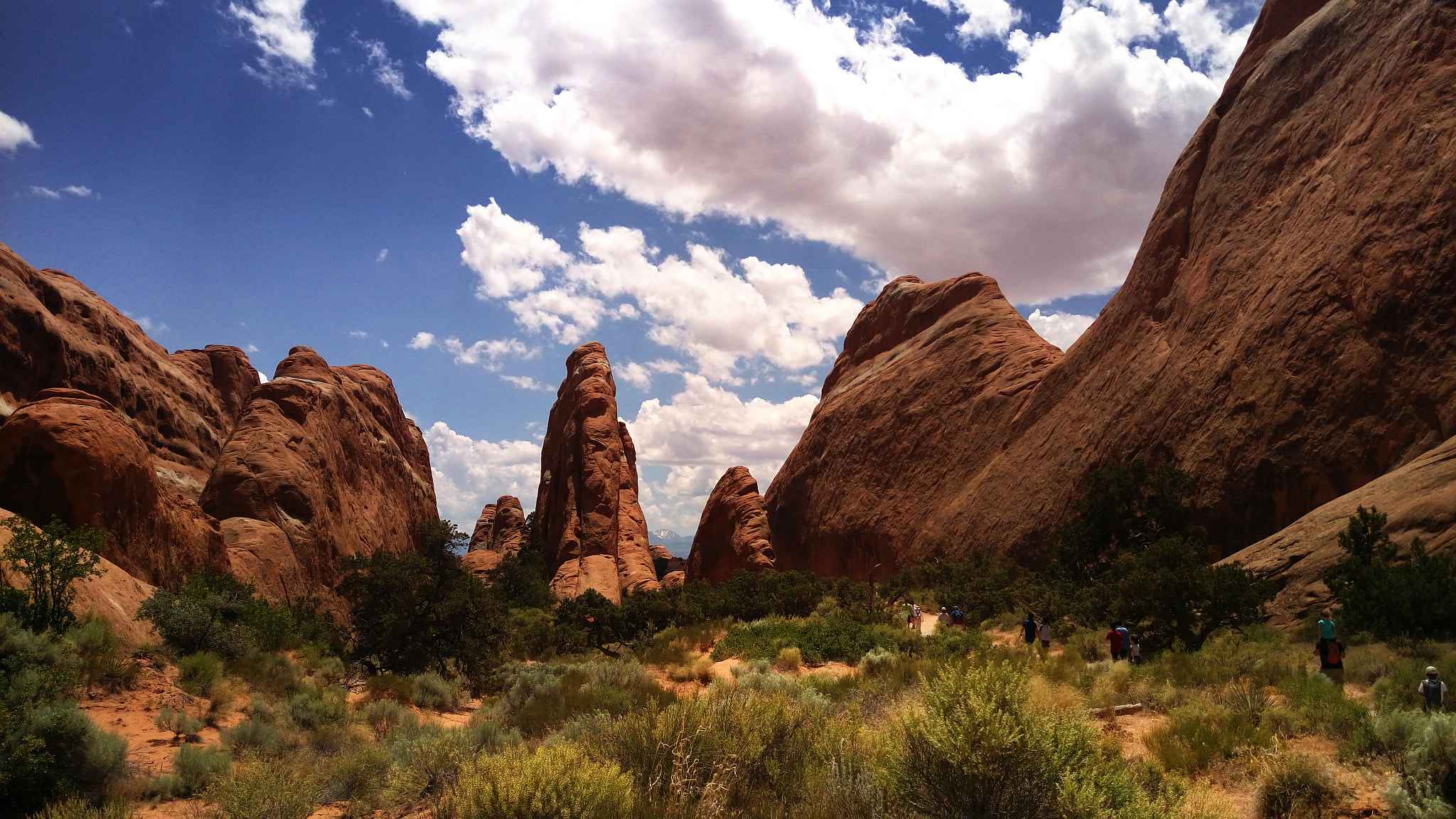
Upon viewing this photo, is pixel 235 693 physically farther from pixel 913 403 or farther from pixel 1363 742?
pixel 913 403

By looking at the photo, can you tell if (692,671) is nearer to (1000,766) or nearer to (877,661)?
(877,661)

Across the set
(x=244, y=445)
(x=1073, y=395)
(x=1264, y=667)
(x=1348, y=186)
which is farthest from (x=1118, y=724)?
(x=244, y=445)

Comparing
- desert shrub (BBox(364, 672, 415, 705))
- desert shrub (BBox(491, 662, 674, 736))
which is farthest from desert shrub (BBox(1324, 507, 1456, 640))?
desert shrub (BBox(364, 672, 415, 705))

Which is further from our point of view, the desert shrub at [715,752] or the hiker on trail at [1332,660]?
the hiker on trail at [1332,660]

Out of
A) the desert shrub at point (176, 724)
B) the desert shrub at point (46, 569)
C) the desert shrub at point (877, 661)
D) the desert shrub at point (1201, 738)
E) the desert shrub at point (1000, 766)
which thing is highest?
the desert shrub at point (46, 569)

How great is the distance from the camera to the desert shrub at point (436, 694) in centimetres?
1325

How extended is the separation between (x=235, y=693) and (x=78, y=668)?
2175mm

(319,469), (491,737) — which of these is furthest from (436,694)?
(319,469)

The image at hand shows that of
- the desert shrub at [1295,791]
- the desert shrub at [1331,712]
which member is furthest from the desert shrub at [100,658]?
the desert shrub at [1331,712]

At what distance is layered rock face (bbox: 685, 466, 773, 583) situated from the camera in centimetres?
4716

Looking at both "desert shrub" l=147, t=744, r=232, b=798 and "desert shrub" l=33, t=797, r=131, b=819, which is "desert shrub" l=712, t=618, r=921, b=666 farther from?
"desert shrub" l=33, t=797, r=131, b=819

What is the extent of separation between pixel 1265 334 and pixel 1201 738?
66.4ft

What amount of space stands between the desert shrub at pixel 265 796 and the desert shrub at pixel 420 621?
9078mm

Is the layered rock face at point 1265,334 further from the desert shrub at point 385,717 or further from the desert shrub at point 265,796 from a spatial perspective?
the desert shrub at point 265,796
